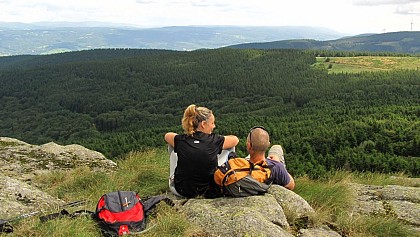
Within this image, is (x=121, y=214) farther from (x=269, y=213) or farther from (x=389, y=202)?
(x=389, y=202)

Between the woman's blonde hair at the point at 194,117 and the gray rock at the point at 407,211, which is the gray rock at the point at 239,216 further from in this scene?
the gray rock at the point at 407,211

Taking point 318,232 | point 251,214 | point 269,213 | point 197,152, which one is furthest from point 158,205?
point 318,232

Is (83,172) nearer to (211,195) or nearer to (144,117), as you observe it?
(211,195)

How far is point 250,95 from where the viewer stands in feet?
608

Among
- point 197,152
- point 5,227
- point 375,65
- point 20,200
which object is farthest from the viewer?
point 375,65

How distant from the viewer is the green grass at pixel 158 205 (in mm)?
5170

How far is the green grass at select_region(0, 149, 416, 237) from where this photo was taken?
517 cm

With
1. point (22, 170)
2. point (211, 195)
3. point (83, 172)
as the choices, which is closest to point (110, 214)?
point (211, 195)

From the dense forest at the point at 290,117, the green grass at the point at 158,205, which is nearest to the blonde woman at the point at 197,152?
the green grass at the point at 158,205

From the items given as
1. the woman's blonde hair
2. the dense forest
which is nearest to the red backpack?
the woman's blonde hair

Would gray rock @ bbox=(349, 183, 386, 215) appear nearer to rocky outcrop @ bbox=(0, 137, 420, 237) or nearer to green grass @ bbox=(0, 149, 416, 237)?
rocky outcrop @ bbox=(0, 137, 420, 237)

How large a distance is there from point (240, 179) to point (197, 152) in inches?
38.3

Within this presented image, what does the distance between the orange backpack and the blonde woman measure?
0.34 meters

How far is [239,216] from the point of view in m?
5.73
